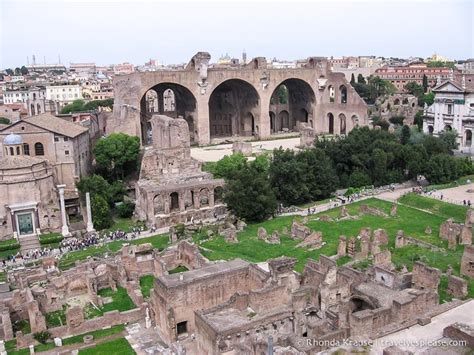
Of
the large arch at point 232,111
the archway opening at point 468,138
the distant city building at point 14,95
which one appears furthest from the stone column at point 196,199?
the distant city building at point 14,95

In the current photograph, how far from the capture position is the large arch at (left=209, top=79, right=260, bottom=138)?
72500mm

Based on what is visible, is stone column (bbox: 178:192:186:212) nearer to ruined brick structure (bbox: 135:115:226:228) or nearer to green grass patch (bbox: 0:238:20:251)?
ruined brick structure (bbox: 135:115:226:228)

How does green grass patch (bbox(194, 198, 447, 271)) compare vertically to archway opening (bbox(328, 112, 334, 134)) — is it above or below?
below

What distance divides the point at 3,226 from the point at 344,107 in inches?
1855

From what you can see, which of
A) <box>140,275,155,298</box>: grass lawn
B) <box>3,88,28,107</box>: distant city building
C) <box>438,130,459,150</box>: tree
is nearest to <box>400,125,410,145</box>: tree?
<box>438,130,459,150</box>: tree

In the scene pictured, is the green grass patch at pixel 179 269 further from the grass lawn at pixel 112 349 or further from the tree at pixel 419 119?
the tree at pixel 419 119

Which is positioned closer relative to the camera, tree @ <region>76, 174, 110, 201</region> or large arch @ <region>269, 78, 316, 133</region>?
tree @ <region>76, 174, 110, 201</region>

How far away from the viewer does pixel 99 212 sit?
3847 cm

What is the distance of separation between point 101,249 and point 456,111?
43.2 meters

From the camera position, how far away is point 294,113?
79375mm

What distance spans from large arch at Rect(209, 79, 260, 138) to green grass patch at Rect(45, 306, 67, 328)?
48788 millimetres

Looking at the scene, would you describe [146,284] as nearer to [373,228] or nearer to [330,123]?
[373,228]

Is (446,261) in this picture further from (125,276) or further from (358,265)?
(125,276)

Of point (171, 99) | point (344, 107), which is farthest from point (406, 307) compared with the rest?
point (171, 99)
